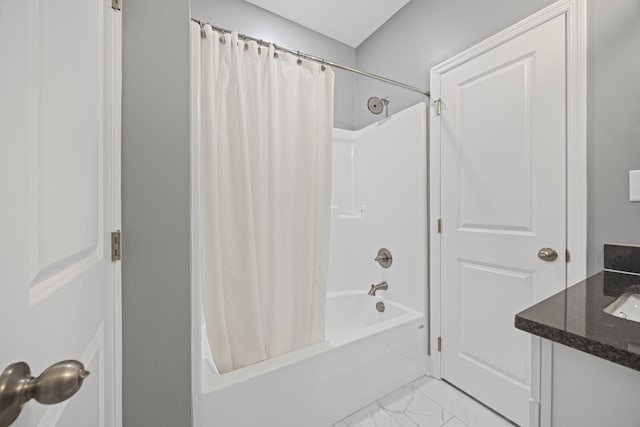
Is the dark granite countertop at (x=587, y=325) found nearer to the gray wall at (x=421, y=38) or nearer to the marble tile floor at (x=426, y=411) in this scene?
the marble tile floor at (x=426, y=411)

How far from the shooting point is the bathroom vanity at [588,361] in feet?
1.68

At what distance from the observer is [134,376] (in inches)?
36.6

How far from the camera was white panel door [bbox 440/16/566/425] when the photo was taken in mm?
1286

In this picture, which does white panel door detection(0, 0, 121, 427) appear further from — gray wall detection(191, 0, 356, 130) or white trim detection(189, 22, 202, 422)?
gray wall detection(191, 0, 356, 130)

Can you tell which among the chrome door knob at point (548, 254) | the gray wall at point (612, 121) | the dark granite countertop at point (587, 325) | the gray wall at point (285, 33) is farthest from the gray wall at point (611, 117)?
the gray wall at point (285, 33)

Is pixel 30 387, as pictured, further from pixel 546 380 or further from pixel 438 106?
pixel 438 106

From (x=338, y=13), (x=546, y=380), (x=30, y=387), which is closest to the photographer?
(x=30, y=387)

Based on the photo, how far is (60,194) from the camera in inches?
20.2

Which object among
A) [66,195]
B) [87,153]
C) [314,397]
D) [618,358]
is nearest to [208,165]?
[87,153]

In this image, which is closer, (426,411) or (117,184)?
(117,184)

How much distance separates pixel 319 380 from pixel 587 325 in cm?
113

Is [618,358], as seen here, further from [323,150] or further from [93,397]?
[323,150]

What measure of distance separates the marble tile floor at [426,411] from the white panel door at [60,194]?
1.20 metres

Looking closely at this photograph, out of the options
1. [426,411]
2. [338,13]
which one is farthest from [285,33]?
[426,411]
